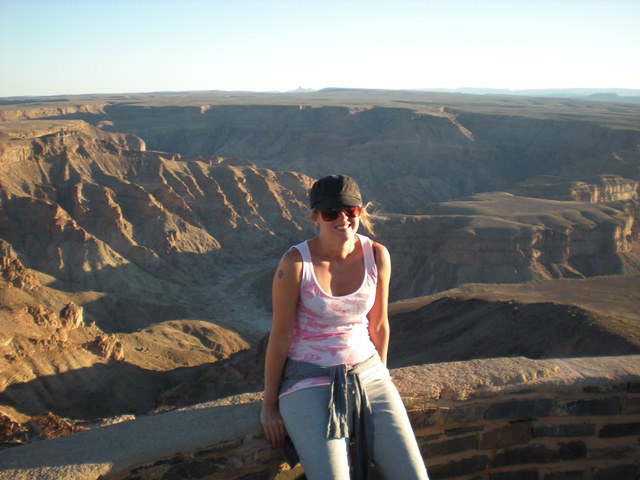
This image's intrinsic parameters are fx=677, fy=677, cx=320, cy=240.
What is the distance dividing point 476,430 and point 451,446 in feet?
0.79

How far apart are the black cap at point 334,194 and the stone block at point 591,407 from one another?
2387mm

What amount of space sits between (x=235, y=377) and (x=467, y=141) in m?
72.8

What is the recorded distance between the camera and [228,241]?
56.1 m

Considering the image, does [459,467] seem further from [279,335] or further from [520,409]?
[279,335]

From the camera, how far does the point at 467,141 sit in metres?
90.2

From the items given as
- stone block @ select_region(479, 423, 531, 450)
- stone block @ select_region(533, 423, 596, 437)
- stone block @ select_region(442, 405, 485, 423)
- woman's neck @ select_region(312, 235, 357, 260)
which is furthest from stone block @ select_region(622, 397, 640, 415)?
woman's neck @ select_region(312, 235, 357, 260)

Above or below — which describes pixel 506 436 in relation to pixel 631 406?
below

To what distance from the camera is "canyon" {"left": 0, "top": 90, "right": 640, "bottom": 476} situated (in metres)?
21.3

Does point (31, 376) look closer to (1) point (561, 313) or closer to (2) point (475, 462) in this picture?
(1) point (561, 313)

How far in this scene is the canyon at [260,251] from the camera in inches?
840

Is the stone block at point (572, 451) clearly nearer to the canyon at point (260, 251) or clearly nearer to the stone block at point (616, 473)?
the stone block at point (616, 473)

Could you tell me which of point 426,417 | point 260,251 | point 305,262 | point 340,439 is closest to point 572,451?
point 426,417

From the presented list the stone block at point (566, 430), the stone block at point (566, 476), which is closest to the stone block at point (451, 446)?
the stone block at point (566, 430)

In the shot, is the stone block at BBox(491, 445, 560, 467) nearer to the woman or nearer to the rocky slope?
the woman
